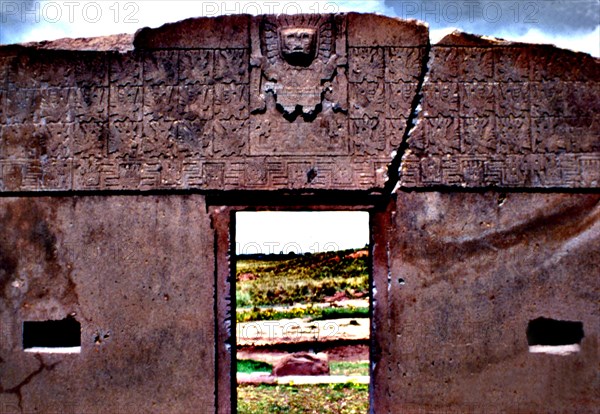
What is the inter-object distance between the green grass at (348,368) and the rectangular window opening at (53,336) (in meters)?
4.48

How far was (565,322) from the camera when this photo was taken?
3.96m

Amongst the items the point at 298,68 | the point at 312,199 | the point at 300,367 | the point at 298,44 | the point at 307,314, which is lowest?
the point at 300,367

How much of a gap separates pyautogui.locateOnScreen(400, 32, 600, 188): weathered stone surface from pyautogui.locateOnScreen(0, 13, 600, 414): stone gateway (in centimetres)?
1

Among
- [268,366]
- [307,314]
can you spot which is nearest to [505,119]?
[268,366]

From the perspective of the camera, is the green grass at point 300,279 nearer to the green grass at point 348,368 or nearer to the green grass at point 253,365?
the green grass at point 348,368

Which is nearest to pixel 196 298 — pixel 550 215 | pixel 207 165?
pixel 207 165

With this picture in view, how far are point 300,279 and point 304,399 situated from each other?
497 inches

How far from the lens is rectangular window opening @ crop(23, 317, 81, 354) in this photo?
13.2 ft

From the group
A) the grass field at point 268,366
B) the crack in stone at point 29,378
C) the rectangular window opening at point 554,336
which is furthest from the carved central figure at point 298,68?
the grass field at point 268,366

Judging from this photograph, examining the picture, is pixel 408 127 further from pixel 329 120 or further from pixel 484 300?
pixel 484 300

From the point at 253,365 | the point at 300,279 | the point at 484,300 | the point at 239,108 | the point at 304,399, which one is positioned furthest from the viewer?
the point at 300,279

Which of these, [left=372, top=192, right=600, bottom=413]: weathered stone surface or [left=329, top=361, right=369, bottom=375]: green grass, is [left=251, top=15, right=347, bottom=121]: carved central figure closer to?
[left=372, top=192, right=600, bottom=413]: weathered stone surface

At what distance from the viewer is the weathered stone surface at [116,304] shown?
3.96m

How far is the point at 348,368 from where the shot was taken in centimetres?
850
